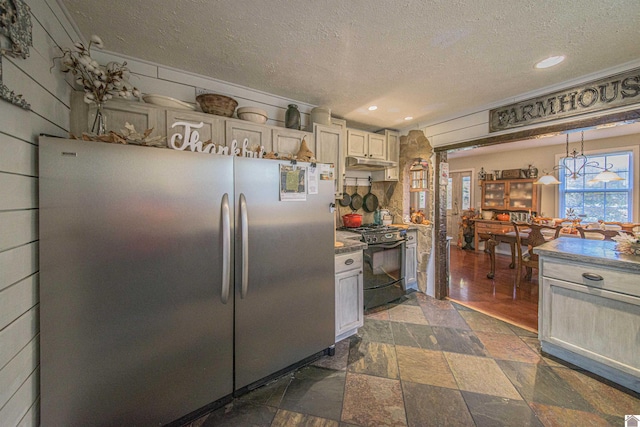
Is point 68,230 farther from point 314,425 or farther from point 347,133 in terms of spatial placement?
point 347,133

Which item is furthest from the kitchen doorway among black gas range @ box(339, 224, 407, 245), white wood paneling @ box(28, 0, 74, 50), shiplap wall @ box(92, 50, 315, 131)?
white wood paneling @ box(28, 0, 74, 50)

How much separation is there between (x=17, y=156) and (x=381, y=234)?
269cm

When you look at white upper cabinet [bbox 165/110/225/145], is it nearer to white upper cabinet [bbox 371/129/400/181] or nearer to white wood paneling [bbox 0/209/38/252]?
white wood paneling [bbox 0/209/38/252]

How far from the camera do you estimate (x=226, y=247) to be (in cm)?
140

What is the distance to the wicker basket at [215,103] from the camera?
6.16 feet

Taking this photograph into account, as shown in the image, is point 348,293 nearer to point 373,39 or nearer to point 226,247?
point 226,247

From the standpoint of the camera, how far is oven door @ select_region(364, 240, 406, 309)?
270 cm

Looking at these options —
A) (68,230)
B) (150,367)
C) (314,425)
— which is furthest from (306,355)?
(68,230)

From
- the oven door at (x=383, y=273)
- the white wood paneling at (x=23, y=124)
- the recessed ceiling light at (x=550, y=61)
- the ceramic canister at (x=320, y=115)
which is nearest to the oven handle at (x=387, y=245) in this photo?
the oven door at (x=383, y=273)

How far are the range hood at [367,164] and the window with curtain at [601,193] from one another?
4.06 metres

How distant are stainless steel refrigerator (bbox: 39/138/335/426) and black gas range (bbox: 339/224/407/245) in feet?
3.72

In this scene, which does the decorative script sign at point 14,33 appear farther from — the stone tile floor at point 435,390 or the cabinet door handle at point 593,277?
the cabinet door handle at point 593,277

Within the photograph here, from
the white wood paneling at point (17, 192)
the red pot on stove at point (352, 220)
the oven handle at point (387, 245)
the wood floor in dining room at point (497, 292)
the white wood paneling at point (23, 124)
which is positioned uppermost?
the white wood paneling at point (23, 124)

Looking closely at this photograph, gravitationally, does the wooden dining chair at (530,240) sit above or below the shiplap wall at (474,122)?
below
